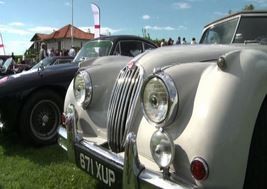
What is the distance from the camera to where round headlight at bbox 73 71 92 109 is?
378 centimetres

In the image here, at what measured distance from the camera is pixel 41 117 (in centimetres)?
566

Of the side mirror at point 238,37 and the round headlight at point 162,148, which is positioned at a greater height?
the side mirror at point 238,37

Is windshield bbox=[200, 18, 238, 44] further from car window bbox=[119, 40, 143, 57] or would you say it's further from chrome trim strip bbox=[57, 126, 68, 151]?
car window bbox=[119, 40, 143, 57]

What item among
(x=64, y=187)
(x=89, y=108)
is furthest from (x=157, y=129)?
(x=64, y=187)

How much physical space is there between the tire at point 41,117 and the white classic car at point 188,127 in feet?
8.08

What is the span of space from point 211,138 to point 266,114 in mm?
413

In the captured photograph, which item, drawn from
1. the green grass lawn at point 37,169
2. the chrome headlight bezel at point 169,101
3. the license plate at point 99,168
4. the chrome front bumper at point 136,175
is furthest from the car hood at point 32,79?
the chrome headlight bezel at point 169,101

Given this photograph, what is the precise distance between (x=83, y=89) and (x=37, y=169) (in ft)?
4.53

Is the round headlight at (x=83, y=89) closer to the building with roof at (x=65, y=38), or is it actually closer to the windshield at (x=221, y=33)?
the windshield at (x=221, y=33)

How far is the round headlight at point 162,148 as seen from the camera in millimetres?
2437

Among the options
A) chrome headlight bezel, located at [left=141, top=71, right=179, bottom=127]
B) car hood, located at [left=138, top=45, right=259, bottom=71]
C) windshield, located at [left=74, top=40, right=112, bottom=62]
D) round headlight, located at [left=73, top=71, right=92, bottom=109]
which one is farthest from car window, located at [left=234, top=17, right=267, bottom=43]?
windshield, located at [left=74, top=40, right=112, bottom=62]

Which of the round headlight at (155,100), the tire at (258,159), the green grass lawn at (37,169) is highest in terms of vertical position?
the round headlight at (155,100)

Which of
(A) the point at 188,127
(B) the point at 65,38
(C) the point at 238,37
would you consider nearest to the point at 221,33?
(C) the point at 238,37

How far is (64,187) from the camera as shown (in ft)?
13.2
